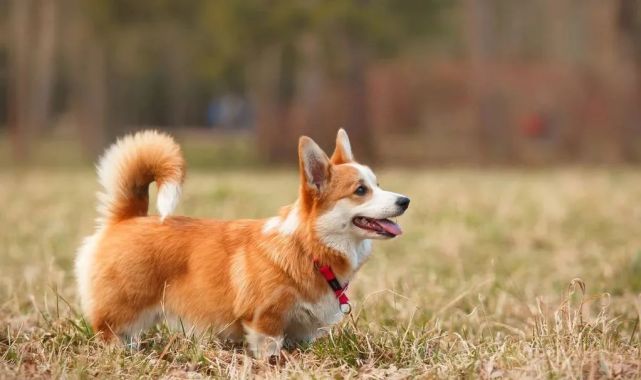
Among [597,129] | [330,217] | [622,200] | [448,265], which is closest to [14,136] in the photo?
[597,129]

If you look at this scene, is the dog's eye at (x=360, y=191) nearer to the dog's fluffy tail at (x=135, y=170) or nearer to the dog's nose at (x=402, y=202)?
the dog's nose at (x=402, y=202)

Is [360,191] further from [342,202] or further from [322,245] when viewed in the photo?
[322,245]

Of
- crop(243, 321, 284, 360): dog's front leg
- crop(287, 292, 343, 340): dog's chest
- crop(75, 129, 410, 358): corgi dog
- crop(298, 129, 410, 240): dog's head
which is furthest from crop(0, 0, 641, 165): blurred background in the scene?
crop(243, 321, 284, 360): dog's front leg

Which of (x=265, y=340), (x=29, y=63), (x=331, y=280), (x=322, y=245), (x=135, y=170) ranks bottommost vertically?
(x=265, y=340)

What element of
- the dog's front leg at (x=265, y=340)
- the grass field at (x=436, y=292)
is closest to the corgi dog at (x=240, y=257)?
the dog's front leg at (x=265, y=340)

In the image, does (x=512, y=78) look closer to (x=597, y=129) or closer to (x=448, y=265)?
(x=597, y=129)

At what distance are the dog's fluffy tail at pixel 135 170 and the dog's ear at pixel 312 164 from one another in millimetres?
630

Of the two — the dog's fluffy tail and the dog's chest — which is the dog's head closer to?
the dog's chest

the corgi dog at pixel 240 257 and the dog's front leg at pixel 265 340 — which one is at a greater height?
the corgi dog at pixel 240 257

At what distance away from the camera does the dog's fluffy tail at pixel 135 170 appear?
417 centimetres

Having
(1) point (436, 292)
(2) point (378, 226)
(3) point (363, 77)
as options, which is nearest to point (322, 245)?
(2) point (378, 226)

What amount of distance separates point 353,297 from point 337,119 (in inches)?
554

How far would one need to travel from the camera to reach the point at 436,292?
5.66 m

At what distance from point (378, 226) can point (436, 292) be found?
1.92m
